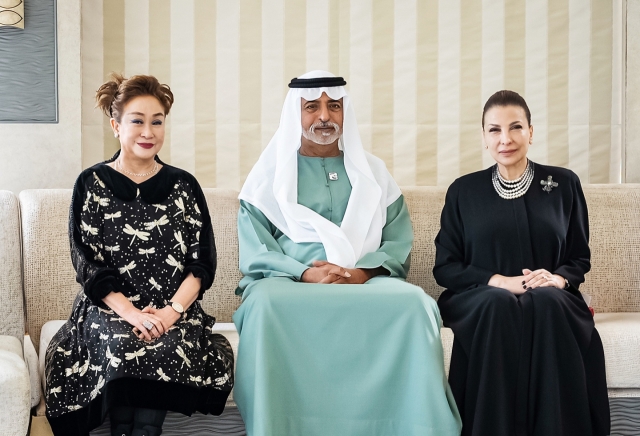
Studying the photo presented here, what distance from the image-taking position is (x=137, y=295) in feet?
9.69

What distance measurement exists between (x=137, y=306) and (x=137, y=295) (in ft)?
0.14

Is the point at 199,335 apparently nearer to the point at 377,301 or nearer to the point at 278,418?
the point at 278,418

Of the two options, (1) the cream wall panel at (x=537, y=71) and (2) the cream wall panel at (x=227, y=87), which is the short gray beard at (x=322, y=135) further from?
(1) the cream wall panel at (x=537, y=71)

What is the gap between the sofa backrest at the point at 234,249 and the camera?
3.38m

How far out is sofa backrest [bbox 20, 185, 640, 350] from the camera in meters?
3.38

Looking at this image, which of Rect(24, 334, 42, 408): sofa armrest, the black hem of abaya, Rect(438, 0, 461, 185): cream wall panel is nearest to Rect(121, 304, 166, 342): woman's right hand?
the black hem of abaya

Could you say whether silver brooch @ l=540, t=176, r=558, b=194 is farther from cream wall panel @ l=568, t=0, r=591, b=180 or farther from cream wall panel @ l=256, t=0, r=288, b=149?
cream wall panel @ l=256, t=0, r=288, b=149

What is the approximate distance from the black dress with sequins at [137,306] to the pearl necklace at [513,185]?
1271 mm

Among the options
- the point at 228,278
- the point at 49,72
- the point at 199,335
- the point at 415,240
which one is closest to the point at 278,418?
the point at 199,335

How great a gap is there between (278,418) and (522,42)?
2944 millimetres

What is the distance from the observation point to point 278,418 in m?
2.84

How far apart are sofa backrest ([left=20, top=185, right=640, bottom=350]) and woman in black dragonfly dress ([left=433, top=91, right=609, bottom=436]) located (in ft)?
0.89

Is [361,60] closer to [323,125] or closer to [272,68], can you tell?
[272,68]

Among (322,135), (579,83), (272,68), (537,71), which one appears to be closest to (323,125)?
(322,135)
